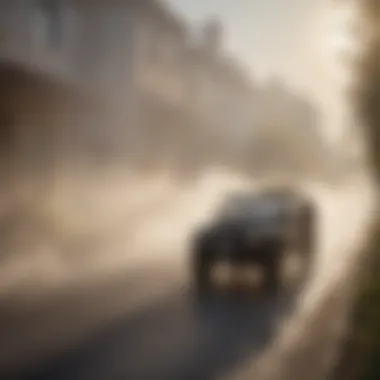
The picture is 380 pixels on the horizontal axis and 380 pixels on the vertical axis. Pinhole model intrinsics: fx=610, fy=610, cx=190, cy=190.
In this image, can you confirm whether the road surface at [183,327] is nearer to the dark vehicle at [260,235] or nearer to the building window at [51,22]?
the dark vehicle at [260,235]

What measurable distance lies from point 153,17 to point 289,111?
0.28m

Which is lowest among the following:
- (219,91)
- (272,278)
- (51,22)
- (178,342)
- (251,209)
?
(178,342)

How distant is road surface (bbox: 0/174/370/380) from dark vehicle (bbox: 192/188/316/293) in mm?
27

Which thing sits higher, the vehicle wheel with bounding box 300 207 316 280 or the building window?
the building window

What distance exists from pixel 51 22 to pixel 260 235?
1.66 feet

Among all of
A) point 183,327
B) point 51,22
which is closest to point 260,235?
point 183,327

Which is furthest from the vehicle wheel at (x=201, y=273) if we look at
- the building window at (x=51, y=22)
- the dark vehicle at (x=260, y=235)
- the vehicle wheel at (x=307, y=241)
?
the building window at (x=51, y=22)

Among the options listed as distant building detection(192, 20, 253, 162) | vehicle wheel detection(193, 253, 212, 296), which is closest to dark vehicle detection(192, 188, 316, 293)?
vehicle wheel detection(193, 253, 212, 296)

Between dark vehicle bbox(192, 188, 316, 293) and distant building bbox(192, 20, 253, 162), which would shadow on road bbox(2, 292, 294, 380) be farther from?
distant building bbox(192, 20, 253, 162)

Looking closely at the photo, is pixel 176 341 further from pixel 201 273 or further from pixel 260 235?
pixel 260 235

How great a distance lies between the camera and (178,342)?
40.3 inches

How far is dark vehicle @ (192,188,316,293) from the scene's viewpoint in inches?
40.7

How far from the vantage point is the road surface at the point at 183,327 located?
3.28 ft

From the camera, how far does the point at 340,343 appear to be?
40.4 inches
